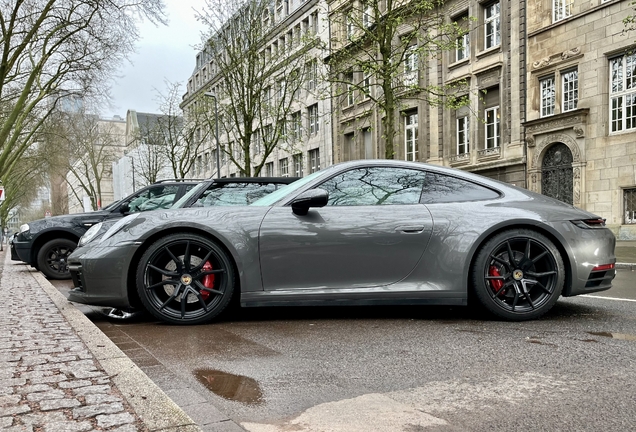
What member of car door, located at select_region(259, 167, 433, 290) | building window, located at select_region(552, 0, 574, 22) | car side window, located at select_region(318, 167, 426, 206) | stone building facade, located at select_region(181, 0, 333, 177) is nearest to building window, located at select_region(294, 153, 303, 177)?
stone building facade, located at select_region(181, 0, 333, 177)

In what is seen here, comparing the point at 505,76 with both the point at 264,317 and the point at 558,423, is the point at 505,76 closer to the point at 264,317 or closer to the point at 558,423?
the point at 264,317

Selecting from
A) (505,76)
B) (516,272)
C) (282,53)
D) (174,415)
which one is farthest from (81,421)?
(282,53)

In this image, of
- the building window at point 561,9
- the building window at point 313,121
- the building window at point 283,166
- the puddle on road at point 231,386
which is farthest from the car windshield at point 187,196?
the building window at point 283,166

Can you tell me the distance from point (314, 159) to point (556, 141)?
21.4 metres

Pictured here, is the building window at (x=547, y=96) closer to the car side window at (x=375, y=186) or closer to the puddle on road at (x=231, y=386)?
the car side window at (x=375, y=186)

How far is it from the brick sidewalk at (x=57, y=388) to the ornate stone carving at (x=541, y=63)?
68.9 feet

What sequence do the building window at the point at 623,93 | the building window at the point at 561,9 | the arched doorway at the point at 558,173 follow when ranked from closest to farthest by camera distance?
the building window at the point at 623,93
the building window at the point at 561,9
the arched doorway at the point at 558,173

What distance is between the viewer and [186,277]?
4.42m

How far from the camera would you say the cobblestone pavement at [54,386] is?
2197 mm

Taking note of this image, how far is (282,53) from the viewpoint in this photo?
1013 inches

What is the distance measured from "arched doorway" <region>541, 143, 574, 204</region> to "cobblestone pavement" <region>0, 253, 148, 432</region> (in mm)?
19811

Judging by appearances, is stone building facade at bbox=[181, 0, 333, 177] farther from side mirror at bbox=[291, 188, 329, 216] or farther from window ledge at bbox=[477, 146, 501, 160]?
side mirror at bbox=[291, 188, 329, 216]

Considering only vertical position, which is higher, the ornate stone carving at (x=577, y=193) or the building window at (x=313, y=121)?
the building window at (x=313, y=121)

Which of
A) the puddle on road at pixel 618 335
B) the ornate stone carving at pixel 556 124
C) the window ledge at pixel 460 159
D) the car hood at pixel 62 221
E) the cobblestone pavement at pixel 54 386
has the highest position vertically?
the ornate stone carving at pixel 556 124
